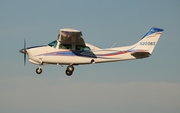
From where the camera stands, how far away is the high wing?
2170cm

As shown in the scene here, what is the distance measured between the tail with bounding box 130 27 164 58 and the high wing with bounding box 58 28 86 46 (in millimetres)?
3893

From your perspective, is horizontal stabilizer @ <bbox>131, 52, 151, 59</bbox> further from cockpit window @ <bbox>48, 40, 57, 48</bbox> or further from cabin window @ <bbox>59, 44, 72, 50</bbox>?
cockpit window @ <bbox>48, 40, 57, 48</bbox>

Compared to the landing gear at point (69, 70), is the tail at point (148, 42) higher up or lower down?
higher up

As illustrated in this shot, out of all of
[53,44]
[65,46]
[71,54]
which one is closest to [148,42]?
[71,54]

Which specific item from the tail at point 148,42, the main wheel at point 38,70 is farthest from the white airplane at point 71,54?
the tail at point 148,42

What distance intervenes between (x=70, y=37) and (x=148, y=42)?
5791 millimetres

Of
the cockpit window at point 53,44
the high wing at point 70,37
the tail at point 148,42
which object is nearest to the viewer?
the high wing at point 70,37

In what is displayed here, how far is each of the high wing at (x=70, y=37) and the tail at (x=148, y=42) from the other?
389 cm

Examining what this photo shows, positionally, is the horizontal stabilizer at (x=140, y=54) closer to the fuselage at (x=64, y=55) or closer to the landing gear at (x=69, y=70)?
the fuselage at (x=64, y=55)

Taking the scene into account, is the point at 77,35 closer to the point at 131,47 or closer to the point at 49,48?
the point at 49,48

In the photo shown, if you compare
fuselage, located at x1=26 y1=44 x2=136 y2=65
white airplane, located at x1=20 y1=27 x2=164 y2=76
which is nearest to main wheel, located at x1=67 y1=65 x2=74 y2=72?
white airplane, located at x1=20 y1=27 x2=164 y2=76

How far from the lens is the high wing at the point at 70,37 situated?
2170 centimetres

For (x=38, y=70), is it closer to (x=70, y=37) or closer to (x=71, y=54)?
(x=71, y=54)

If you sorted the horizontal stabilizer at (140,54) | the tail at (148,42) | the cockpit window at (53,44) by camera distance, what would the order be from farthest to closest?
the tail at (148,42) < the horizontal stabilizer at (140,54) < the cockpit window at (53,44)
